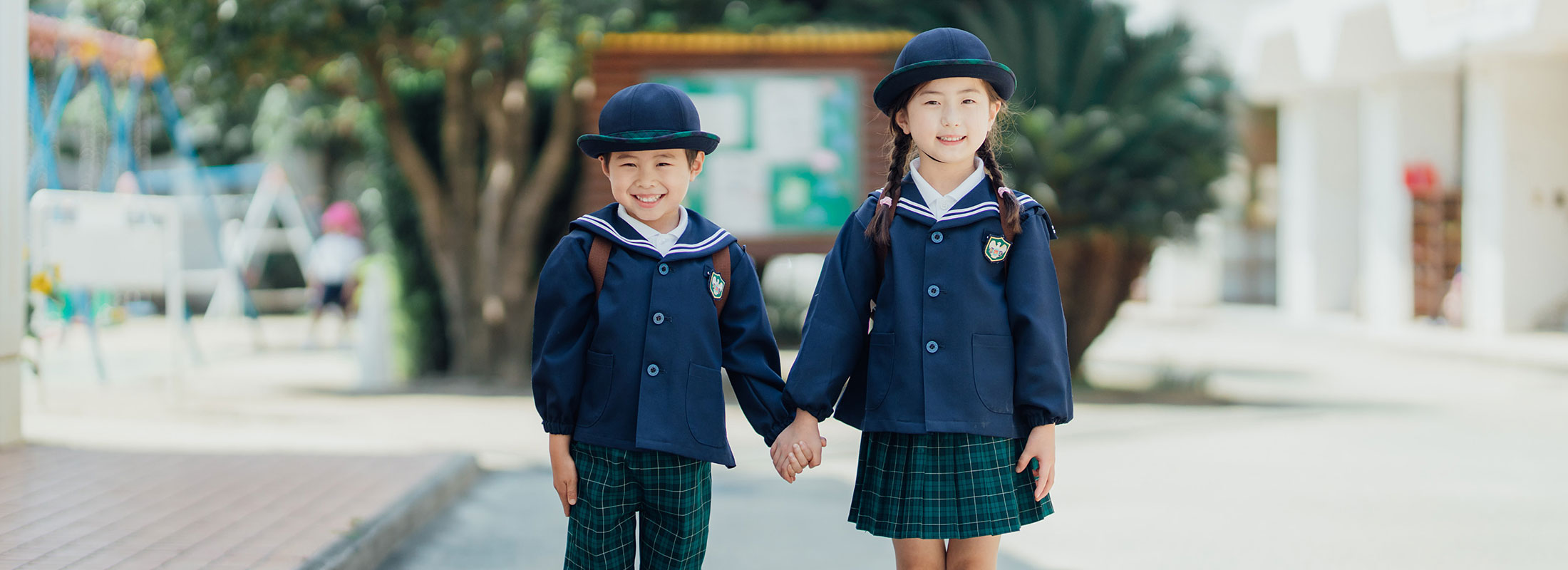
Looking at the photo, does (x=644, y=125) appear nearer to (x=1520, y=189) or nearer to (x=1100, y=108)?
(x=1100, y=108)

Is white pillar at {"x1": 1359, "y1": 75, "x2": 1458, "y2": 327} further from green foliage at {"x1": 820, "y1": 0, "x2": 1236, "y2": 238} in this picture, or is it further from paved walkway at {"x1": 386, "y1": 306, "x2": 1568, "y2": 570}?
green foliage at {"x1": 820, "y1": 0, "x2": 1236, "y2": 238}

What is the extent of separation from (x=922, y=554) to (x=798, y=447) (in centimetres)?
36

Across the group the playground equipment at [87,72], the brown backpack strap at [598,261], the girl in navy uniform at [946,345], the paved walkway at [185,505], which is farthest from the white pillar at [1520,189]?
the brown backpack strap at [598,261]

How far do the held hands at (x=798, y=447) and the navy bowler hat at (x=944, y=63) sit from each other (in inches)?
29.1

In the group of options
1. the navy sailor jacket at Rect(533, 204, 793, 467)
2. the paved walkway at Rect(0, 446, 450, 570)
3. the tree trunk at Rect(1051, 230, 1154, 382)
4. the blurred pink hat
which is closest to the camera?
the navy sailor jacket at Rect(533, 204, 793, 467)

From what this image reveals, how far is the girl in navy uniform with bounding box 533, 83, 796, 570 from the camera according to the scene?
9.52ft

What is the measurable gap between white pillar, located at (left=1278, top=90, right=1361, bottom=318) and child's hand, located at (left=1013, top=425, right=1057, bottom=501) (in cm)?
2230

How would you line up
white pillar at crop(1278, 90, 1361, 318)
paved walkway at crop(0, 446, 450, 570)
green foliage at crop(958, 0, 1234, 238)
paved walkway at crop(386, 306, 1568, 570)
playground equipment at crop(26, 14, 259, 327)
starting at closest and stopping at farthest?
paved walkway at crop(0, 446, 450, 570)
paved walkway at crop(386, 306, 1568, 570)
green foliage at crop(958, 0, 1234, 238)
playground equipment at crop(26, 14, 259, 327)
white pillar at crop(1278, 90, 1361, 318)

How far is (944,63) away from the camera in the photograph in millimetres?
2814

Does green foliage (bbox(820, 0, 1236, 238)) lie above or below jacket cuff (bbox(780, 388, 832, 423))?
above

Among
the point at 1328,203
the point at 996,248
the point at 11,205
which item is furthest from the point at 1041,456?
the point at 1328,203

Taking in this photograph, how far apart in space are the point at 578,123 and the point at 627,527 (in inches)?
329

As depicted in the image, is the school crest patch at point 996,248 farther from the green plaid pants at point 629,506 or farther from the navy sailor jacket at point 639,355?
the green plaid pants at point 629,506

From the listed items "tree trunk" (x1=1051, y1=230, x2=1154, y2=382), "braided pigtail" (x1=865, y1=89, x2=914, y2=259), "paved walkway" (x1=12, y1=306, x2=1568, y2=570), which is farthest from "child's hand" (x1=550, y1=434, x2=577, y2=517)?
"tree trunk" (x1=1051, y1=230, x2=1154, y2=382)
